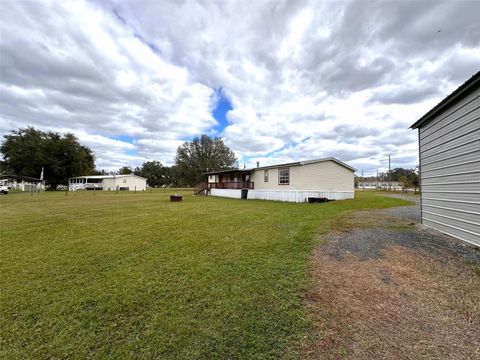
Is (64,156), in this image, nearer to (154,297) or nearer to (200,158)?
(200,158)

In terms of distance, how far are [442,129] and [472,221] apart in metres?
2.73

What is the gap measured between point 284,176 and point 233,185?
25.0 ft

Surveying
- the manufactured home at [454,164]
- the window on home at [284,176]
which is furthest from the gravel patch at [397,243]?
the window on home at [284,176]

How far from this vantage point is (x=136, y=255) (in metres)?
4.90

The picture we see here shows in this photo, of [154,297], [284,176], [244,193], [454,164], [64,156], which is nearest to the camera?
[154,297]

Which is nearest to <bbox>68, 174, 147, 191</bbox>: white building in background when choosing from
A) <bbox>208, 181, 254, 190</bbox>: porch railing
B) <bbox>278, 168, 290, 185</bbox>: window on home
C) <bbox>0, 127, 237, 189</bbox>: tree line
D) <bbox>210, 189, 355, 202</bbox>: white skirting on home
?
<bbox>0, 127, 237, 189</bbox>: tree line

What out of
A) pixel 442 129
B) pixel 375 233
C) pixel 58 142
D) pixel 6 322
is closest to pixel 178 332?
pixel 6 322

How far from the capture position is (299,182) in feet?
60.4

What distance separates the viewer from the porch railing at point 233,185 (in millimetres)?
23716

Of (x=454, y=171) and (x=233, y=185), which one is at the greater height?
(x=454, y=171)

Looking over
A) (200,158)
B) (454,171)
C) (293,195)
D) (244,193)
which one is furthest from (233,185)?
(200,158)

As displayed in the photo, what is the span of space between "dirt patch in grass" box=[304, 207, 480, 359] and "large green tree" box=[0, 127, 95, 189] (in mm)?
53109

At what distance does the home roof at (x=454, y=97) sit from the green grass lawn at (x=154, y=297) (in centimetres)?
482

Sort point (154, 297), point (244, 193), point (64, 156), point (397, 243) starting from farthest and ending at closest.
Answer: point (64, 156) < point (244, 193) < point (397, 243) < point (154, 297)
